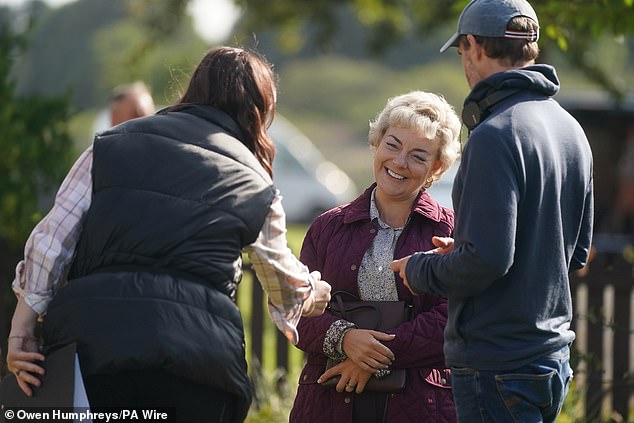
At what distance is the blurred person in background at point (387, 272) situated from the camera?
12.4 feet

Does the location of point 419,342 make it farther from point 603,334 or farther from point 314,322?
point 603,334

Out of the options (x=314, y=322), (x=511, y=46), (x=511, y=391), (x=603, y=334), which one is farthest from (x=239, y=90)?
(x=603, y=334)

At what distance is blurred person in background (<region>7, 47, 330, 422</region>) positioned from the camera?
3102 mm

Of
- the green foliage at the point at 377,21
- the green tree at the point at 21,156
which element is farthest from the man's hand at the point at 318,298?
the green foliage at the point at 377,21

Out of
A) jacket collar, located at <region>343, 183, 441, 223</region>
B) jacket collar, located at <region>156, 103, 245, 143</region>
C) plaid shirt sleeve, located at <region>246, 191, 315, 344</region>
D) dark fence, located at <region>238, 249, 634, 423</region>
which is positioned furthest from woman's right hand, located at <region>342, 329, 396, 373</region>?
dark fence, located at <region>238, 249, 634, 423</region>

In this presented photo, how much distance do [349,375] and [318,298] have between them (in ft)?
1.25

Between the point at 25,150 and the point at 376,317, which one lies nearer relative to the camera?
the point at 376,317

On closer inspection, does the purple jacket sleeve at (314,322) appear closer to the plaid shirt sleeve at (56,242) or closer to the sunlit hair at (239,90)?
the sunlit hair at (239,90)

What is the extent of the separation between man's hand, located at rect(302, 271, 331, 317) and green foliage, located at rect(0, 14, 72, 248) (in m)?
3.30

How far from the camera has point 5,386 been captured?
3275mm

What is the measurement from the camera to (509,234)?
3.06 meters

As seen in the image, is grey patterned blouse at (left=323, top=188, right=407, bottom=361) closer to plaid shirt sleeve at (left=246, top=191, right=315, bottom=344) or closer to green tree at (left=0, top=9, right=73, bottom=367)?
plaid shirt sleeve at (left=246, top=191, right=315, bottom=344)

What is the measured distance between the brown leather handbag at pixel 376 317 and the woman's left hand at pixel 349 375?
2 centimetres

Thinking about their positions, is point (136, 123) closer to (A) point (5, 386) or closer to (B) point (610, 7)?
(A) point (5, 386)
